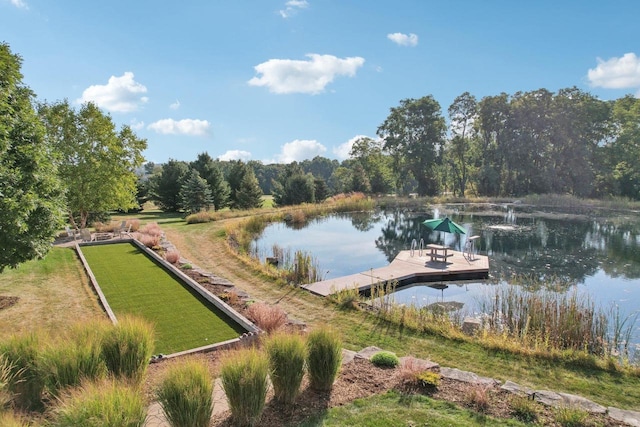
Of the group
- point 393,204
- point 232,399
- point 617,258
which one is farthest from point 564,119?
point 232,399

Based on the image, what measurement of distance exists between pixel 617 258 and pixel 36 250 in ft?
59.1

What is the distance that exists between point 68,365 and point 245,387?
1609mm

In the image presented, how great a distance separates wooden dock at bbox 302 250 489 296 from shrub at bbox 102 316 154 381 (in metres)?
5.75

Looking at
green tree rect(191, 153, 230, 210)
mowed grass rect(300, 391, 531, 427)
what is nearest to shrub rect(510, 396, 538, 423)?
mowed grass rect(300, 391, 531, 427)

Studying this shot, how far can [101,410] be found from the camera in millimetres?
2549

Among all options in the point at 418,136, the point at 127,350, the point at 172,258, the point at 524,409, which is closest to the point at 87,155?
the point at 172,258

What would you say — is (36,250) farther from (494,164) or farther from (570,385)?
(494,164)

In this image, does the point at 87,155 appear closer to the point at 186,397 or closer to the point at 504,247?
the point at 186,397

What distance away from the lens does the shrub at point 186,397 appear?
121 inches

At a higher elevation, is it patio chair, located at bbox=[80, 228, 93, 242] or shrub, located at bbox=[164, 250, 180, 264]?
patio chair, located at bbox=[80, 228, 93, 242]

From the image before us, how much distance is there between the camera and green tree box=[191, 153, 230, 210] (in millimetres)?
27891

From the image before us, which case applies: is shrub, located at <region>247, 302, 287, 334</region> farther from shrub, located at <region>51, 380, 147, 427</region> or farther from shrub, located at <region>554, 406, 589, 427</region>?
shrub, located at <region>554, 406, 589, 427</region>

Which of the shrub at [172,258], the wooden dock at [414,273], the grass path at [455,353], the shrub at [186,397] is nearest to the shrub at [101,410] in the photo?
the shrub at [186,397]

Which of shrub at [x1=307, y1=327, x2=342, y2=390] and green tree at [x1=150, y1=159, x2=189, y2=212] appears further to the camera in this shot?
green tree at [x1=150, y1=159, x2=189, y2=212]
